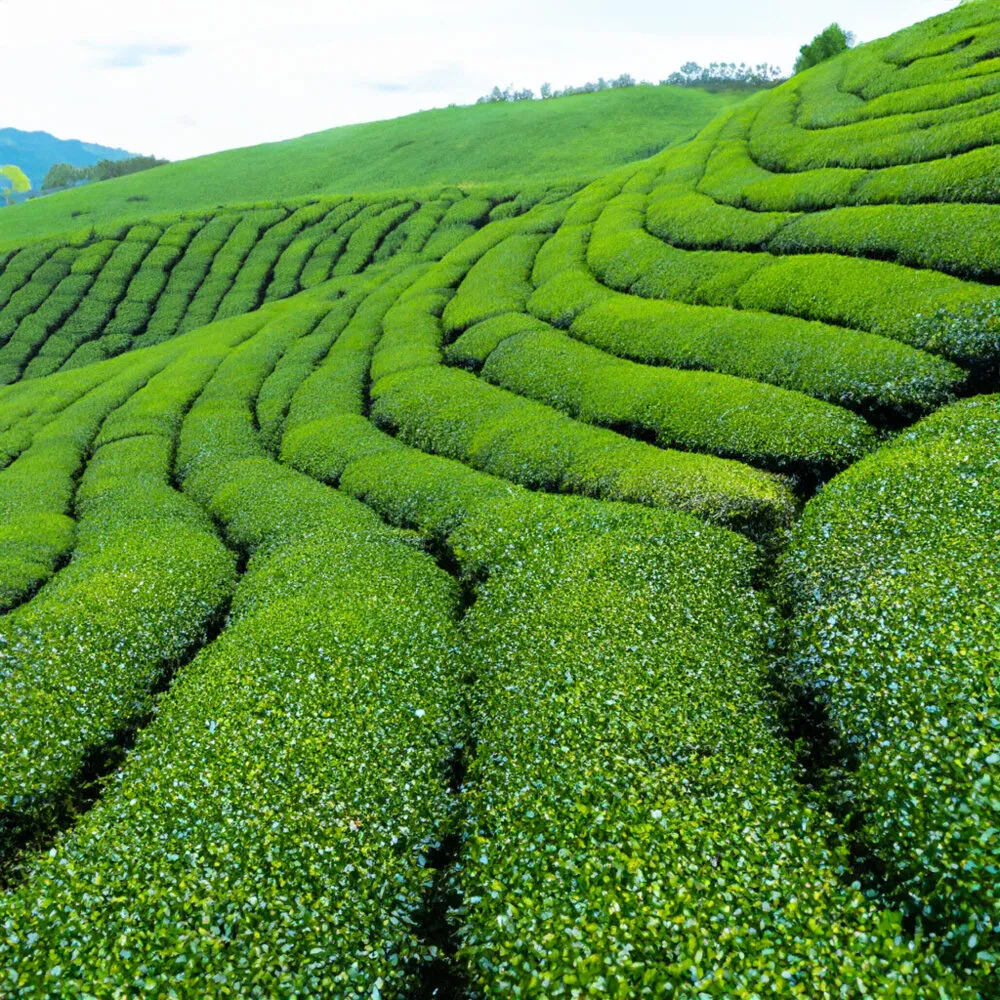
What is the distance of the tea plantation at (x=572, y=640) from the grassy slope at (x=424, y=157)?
3476 inches

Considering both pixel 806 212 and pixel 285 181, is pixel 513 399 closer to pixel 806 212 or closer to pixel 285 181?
pixel 806 212

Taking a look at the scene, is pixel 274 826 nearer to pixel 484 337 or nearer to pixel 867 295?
pixel 867 295

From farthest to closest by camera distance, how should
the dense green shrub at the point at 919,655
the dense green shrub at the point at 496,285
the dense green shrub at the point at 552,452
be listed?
1. the dense green shrub at the point at 496,285
2. the dense green shrub at the point at 552,452
3. the dense green shrub at the point at 919,655

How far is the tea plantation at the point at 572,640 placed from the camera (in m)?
14.5

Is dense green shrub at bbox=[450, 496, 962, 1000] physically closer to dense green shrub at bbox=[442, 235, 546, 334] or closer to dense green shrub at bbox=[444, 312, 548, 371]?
dense green shrub at bbox=[444, 312, 548, 371]

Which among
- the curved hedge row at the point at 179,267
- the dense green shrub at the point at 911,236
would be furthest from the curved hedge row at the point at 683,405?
the curved hedge row at the point at 179,267

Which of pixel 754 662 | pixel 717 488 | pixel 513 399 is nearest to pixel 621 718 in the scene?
pixel 754 662

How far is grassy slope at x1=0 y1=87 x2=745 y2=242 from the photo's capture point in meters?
141

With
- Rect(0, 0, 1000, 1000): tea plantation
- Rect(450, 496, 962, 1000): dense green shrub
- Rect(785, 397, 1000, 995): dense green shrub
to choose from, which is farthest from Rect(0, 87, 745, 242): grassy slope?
Rect(450, 496, 962, 1000): dense green shrub

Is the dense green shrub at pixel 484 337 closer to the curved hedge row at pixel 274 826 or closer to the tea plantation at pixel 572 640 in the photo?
the tea plantation at pixel 572 640

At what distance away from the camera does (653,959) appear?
44.2 ft

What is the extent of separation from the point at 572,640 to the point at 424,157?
15677 cm

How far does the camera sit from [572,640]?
23.6 metres

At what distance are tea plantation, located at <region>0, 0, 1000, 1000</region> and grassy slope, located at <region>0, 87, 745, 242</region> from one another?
290 ft
